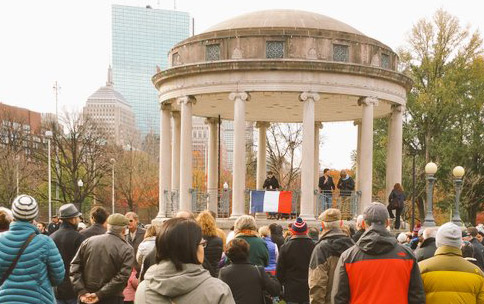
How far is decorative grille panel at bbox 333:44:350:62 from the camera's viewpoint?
1039 inches

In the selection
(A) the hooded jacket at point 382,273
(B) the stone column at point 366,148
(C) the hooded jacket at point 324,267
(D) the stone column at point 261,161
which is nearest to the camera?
(A) the hooded jacket at point 382,273

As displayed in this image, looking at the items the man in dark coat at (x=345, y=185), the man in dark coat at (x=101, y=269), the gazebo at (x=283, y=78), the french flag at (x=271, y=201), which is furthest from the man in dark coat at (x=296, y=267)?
the man in dark coat at (x=345, y=185)

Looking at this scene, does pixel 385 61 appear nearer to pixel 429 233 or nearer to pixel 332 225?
pixel 429 233

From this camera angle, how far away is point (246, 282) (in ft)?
24.0

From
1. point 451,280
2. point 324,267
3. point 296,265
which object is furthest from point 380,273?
point 296,265

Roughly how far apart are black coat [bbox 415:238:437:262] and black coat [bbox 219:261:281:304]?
2.07 meters

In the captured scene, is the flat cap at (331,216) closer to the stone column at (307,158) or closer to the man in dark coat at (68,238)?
the man in dark coat at (68,238)

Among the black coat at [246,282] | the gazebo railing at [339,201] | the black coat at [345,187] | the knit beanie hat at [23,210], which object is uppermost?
the knit beanie hat at [23,210]

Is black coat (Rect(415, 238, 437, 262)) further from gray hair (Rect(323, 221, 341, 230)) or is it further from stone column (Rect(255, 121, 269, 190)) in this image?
stone column (Rect(255, 121, 269, 190))

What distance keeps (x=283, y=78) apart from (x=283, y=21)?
3875mm

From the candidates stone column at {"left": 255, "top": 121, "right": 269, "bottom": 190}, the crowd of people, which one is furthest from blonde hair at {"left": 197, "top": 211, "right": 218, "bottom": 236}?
stone column at {"left": 255, "top": 121, "right": 269, "bottom": 190}

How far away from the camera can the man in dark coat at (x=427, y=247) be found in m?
7.96

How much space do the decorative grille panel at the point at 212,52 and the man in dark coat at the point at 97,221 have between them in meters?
18.4

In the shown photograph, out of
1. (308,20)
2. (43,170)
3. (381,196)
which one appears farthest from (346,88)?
(43,170)
